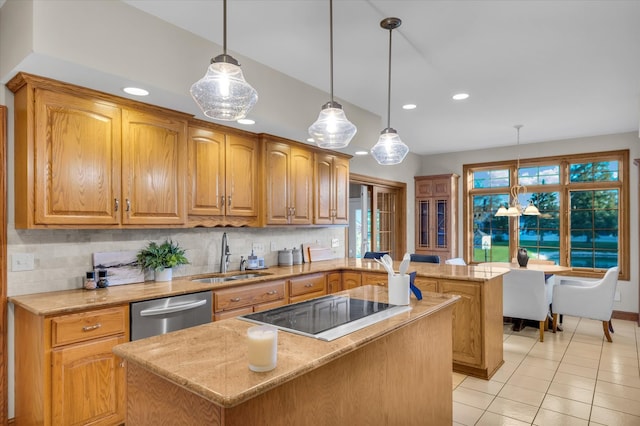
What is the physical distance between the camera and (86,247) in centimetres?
291

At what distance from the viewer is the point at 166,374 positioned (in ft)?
4.09

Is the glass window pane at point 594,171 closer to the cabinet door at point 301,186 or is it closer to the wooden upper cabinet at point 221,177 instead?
the cabinet door at point 301,186

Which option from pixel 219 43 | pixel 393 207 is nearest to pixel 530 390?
pixel 219 43

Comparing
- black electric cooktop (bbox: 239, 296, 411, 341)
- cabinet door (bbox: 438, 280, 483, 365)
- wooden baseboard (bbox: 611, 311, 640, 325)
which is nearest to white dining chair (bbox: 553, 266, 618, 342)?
wooden baseboard (bbox: 611, 311, 640, 325)

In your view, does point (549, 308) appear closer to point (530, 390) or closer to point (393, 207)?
point (530, 390)

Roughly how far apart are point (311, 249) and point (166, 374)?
370cm

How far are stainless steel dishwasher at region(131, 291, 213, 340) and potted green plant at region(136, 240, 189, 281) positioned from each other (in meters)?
0.45

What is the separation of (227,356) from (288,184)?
9.70 feet

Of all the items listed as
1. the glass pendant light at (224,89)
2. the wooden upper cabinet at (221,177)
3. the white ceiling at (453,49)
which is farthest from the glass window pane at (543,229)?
the glass pendant light at (224,89)

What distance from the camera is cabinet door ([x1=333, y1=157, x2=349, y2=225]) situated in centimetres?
491

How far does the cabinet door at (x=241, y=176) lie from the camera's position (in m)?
3.67

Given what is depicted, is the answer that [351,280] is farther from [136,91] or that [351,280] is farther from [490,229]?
[490,229]

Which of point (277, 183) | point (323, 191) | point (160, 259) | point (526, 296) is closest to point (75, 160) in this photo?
point (160, 259)

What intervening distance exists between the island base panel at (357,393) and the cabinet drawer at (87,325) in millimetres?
1034
